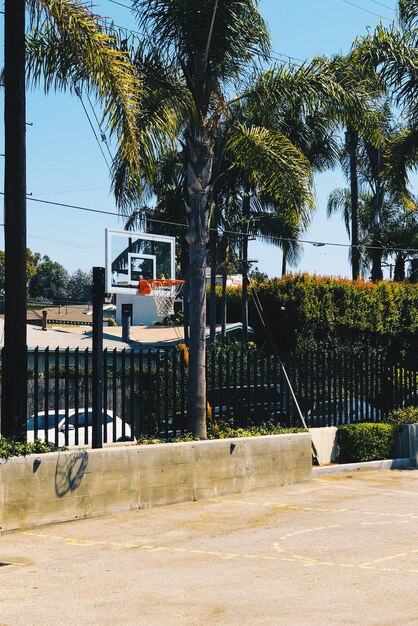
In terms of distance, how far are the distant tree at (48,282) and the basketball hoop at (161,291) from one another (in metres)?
82.7

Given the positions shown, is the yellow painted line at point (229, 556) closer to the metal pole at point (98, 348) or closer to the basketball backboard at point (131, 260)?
the metal pole at point (98, 348)

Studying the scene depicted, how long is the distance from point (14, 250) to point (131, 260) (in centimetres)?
1321

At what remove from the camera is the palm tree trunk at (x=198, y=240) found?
1572 centimetres

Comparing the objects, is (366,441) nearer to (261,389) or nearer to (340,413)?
(340,413)

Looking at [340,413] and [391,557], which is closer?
[391,557]

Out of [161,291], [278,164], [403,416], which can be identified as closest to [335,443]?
[403,416]

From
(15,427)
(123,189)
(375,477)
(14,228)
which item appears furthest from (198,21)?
(375,477)

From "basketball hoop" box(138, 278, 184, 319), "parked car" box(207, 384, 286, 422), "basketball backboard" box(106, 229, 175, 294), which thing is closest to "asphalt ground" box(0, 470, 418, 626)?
"parked car" box(207, 384, 286, 422)

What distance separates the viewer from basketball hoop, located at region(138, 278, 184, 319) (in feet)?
84.2

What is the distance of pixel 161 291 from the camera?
27062 millimetres

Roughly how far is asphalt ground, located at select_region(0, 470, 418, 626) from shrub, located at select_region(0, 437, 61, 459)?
1022 millimetres

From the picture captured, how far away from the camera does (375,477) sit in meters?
17.7

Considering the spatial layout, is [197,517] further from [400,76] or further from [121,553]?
[400,76]

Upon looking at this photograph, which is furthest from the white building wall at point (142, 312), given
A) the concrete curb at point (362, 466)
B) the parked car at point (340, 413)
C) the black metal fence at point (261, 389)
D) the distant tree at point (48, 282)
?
the distant tree at point (48, 282)
